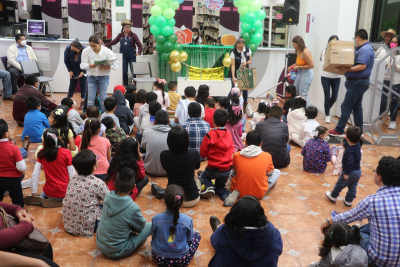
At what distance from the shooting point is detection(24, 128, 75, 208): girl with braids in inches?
142

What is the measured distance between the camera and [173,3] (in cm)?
798

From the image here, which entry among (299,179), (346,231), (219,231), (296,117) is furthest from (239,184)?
(296,117)

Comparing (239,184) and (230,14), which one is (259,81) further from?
(239,184)

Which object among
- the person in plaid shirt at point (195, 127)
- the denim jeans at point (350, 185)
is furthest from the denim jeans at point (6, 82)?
the denim jeans at point (350, 185)

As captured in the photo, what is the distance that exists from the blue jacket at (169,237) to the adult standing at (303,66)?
4561 millimetres

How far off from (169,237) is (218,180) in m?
1.44

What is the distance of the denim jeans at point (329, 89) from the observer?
22.8ft

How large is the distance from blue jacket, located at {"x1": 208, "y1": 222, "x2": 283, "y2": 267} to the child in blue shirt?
12.7 ft

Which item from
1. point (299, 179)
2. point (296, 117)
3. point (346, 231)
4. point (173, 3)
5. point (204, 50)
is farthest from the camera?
point (204, 50)

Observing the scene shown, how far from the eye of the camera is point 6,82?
26.3 ft

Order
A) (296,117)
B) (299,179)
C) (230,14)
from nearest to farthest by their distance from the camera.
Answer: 1. (299,179)
2. (296,117)
3. (230,14)

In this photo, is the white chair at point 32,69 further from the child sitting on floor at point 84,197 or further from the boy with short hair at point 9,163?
the child sitting on floor at point 84,197

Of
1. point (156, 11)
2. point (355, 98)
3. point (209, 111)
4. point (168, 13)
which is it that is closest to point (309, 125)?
point (355, 98)

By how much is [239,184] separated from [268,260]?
1.85m
